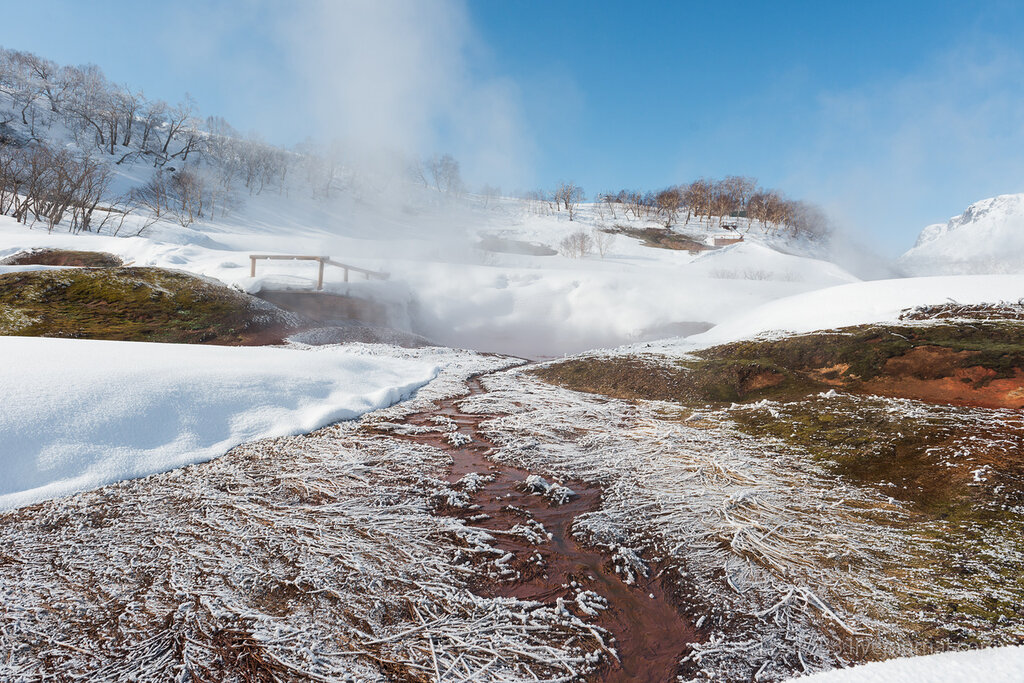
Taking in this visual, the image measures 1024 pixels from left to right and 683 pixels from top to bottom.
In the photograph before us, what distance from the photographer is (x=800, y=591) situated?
100 inches

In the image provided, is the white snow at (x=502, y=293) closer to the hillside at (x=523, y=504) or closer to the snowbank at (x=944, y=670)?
the hillside at (x=523, y=504)

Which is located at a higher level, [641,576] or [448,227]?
[448,227]

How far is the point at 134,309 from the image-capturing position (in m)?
12.1

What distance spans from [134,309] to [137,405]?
34.7ft

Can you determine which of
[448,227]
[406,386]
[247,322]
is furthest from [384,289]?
[448,227]

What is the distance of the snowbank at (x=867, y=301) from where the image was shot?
32.0 ft

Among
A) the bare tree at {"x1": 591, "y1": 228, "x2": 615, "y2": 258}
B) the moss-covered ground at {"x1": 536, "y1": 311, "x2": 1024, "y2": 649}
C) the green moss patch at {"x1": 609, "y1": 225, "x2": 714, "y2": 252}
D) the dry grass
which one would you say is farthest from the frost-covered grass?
the green moss patch at {"x1": 609, "y1": 225, "x2": 714, "y2": 252}

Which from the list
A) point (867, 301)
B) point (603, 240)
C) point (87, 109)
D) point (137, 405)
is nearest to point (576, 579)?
point (137, 405)

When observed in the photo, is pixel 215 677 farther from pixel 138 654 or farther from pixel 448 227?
pixel 448 227

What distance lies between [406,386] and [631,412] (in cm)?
364

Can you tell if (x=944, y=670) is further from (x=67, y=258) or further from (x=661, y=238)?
(x=661, y=238)

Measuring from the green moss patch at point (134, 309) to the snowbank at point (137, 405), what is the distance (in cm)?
634

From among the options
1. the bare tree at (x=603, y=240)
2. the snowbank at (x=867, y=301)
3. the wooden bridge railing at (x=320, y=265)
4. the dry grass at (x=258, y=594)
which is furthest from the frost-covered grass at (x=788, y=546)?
the bare tree at (x=603, y=240)

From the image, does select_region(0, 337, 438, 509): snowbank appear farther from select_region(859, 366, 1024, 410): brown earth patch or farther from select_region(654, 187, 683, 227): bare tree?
select_region(654, 187, 683, 227): bare tree
